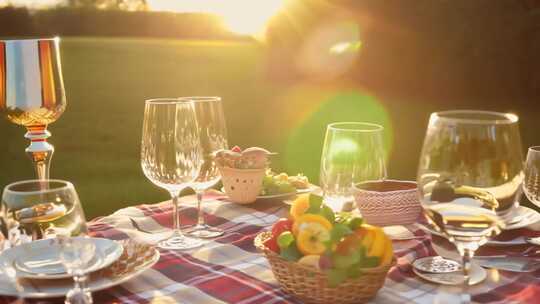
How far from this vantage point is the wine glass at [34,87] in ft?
5.62

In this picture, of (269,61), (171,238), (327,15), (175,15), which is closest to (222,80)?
(269,61)

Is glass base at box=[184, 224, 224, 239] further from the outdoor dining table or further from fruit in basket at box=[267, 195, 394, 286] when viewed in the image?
fruit in basket at box=[267, 195, 394, 286]

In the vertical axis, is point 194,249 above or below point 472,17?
below

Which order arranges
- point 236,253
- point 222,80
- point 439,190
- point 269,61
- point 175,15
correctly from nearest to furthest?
point 439,190
point 236,253
point 269,61
point 222,80
point 175,15

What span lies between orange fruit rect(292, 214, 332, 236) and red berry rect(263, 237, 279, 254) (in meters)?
0.06

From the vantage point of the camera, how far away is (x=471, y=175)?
0.94 metres

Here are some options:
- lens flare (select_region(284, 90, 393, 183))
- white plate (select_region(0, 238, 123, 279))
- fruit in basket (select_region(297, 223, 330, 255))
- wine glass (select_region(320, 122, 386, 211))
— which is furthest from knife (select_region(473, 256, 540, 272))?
lens flare (select_region(284, 90, 393, 183))

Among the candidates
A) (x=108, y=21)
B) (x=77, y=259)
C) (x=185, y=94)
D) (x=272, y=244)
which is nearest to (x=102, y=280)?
(x=77, y=259)

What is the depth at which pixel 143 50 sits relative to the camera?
22141 millimetres

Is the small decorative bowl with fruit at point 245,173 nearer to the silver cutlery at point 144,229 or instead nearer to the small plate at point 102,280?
the silver cutlery at point 144,229

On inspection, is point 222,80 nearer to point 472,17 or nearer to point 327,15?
point 327,15

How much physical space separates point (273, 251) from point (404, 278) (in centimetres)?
29

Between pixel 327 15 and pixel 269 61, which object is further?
pixel 269 61

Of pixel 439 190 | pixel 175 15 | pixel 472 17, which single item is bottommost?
pixel 439 190
